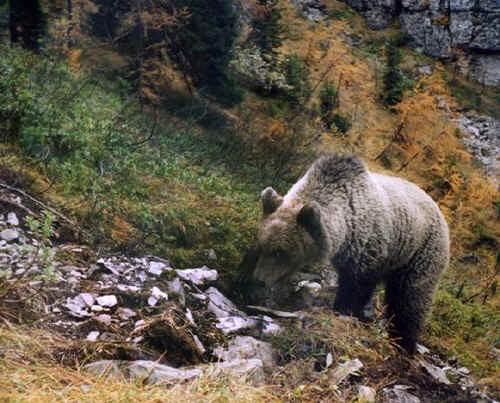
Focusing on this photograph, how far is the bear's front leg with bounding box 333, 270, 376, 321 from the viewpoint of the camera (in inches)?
203

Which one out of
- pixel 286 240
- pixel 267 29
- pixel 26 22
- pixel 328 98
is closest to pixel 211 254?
pixel 286 240

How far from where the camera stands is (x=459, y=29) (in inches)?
1182

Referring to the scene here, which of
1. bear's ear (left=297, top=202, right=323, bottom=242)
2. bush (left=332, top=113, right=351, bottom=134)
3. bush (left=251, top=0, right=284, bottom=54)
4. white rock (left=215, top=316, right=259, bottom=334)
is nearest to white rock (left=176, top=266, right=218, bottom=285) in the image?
white rock (left=215, top=316, right=259, bottom=334)

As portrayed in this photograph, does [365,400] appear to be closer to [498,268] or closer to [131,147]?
[131,147]

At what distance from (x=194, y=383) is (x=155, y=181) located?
3953 mm

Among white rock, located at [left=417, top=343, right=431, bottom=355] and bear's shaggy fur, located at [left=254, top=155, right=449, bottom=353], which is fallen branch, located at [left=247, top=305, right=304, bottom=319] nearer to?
bear's shaggy fur, located at [left=254, top=155, right=449, bottom=353]

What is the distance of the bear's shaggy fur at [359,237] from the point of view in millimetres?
4727

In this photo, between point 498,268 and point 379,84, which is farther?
point 379,84

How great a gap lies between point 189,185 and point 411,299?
311 cm

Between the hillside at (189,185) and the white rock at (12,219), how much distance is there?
4 centimetres

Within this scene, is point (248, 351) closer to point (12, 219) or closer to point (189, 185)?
point (12, 219)

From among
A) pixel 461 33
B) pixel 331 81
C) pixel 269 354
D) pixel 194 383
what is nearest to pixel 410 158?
pixel 331 81

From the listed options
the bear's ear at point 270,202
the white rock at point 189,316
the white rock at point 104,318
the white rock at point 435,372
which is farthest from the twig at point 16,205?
the white rock at point 435,372

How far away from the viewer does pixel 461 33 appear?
30.0 meters
